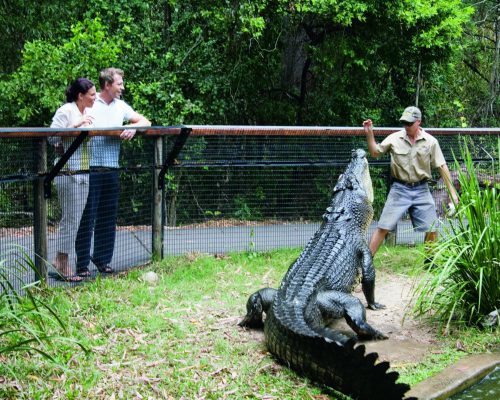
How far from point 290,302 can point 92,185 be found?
2.22 metres

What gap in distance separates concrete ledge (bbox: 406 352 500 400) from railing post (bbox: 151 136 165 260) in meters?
3.21

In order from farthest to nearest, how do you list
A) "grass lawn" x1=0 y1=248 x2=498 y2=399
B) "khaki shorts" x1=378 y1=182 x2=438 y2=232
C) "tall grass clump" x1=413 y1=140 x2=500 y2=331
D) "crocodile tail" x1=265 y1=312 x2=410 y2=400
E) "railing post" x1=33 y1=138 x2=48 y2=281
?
"khaki shorts" x1=378 y1=182 x2=438 y2=232 → "railing post" x1=33 y1=138 x2=48 y2=281 → "tall grass clump" x1=413 y1=140 x2=500 y2=331 → "grass lawn" x1=0 y1=248 x2=498 y2=399 → "crocodile tail" x1=265 y1=312 x2=410 y2=400

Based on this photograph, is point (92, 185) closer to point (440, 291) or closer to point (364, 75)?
point (440, 291)

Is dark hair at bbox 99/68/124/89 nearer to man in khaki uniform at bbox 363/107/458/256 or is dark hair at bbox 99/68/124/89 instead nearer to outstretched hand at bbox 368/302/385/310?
man in khaki uniform at bbox 363/107/458/256

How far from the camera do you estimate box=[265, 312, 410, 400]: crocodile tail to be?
9.89 feet

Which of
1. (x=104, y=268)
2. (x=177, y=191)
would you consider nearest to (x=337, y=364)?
(x=104, y=268)

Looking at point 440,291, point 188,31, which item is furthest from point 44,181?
point 188,31

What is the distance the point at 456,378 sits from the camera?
3582 millimetres

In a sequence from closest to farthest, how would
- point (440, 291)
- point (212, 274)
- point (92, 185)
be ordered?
1. point (440, 291)
2. point (92, 185)
3. point (212, 274)

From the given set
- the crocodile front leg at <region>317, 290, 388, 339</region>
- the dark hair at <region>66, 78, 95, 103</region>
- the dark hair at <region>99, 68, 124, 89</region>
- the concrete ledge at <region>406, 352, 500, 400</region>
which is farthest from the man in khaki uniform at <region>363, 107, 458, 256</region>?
the dark hair at <region>66, 78, 95, 103</region>

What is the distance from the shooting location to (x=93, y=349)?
3746mm

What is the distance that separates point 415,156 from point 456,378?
281cm

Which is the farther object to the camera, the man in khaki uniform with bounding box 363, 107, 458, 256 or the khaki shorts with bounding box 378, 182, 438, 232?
the khaki shorts with bounding box 378, 182, 438, 232

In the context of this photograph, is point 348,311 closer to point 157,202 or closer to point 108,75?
point 157,202
